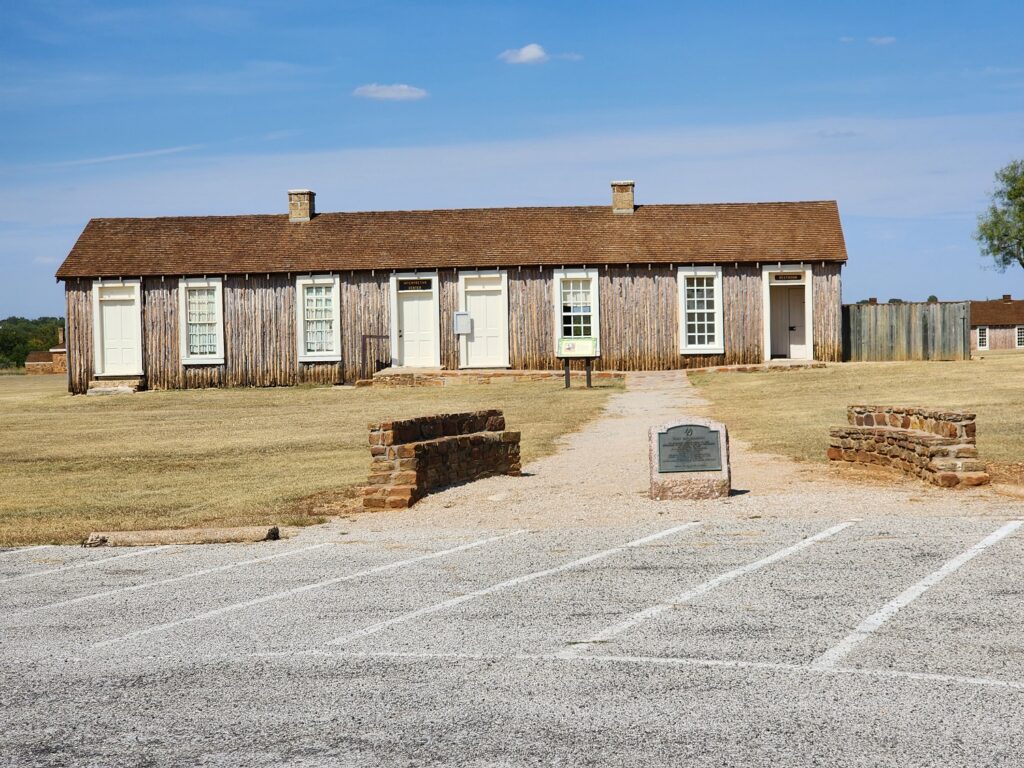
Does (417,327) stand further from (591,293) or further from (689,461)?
(689,461)

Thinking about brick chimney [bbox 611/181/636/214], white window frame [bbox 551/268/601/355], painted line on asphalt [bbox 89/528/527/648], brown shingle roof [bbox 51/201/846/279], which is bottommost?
painted line on asphalt [bbox 89/528/527/648]

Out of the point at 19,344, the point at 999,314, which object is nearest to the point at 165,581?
the point at 19,344

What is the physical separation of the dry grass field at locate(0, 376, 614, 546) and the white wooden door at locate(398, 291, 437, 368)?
2.51m

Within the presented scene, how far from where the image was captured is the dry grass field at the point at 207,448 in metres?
13.5

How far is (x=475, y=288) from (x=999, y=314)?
54.2 metres

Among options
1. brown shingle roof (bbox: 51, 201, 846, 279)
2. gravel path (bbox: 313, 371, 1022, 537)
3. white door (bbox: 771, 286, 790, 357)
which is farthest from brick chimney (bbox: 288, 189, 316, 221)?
gravel path (bbox: 313, 371, 1022, 537)

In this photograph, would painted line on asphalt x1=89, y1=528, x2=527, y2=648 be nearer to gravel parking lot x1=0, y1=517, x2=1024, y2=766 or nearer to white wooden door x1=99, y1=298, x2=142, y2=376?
gravel parking lot x1=0, y1=517, x2=1024, y2=766

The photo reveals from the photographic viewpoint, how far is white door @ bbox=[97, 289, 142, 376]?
37.7m

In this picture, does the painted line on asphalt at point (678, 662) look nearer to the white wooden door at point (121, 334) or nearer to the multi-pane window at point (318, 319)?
the multi-pane window at point (318, 319)

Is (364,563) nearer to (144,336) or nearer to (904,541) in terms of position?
(904,541)

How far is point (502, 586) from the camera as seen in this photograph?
348 inches

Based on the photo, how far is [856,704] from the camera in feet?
19.1

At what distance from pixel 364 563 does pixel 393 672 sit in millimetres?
3566

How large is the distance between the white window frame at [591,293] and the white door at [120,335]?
1261 cm
